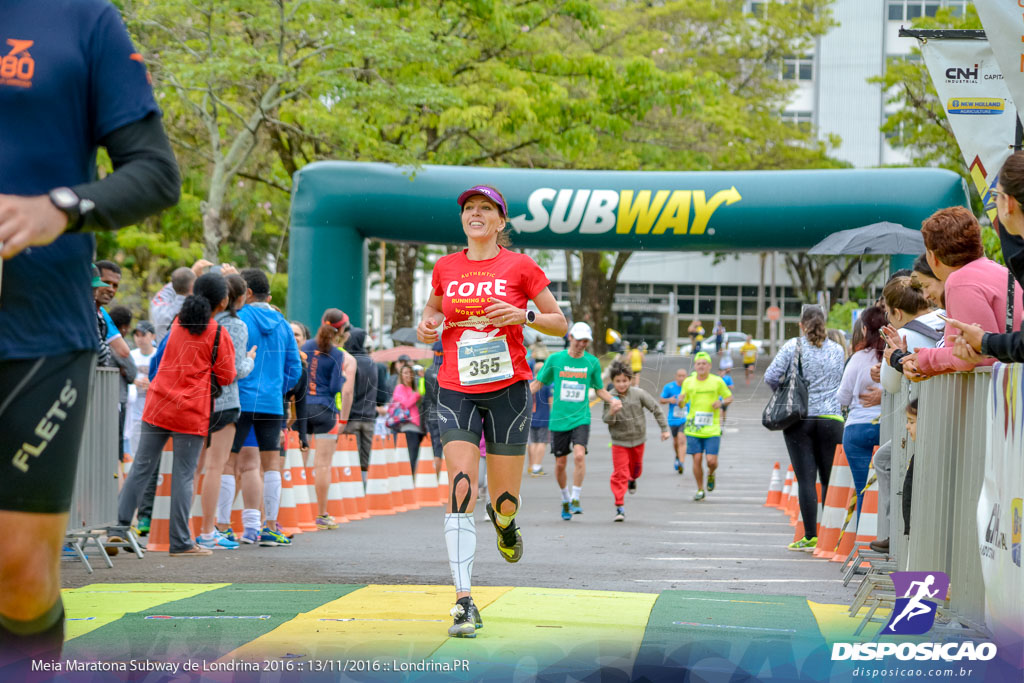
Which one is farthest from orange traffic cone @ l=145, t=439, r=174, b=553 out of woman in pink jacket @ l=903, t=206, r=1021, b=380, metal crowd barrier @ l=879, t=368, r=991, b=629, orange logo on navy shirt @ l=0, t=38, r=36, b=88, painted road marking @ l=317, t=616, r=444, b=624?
orange logo on navy shirt @ l=0, t=38, r=36, b=88

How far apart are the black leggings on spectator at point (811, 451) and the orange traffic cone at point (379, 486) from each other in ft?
16.7

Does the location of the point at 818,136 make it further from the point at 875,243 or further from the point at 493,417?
the point at 493,417

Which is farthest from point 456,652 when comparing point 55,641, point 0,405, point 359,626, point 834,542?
point 834,542

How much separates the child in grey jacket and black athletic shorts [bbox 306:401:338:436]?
2995mm

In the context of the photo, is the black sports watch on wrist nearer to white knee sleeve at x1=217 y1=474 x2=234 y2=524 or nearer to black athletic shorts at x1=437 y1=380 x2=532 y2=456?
black athletic shorts at x1=437 y1=380 x2=532 y2=456

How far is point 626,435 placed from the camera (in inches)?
537

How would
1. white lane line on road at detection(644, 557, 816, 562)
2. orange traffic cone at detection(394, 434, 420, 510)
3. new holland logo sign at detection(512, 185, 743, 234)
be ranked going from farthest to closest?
1. new holland logo sign at detection(512, 185, 743, 234)
2. orange traffic cone at detection(394, 434, 420, 510)
3. white lane line on road at detection(644, 557, 816, 562)

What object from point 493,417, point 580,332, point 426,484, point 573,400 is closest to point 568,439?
point 573,400

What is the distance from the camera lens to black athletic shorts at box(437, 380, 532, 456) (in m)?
5.80

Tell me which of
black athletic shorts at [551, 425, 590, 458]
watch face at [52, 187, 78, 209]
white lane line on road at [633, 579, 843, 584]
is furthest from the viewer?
black athletic shorts at [551, 425, 590, 458]

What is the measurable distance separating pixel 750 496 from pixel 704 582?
949 centimetres

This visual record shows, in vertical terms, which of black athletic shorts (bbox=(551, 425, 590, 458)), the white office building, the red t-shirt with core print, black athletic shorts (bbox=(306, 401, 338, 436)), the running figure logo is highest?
the white office building

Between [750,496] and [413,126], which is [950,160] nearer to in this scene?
[413,126]

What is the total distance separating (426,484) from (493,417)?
9.75m
